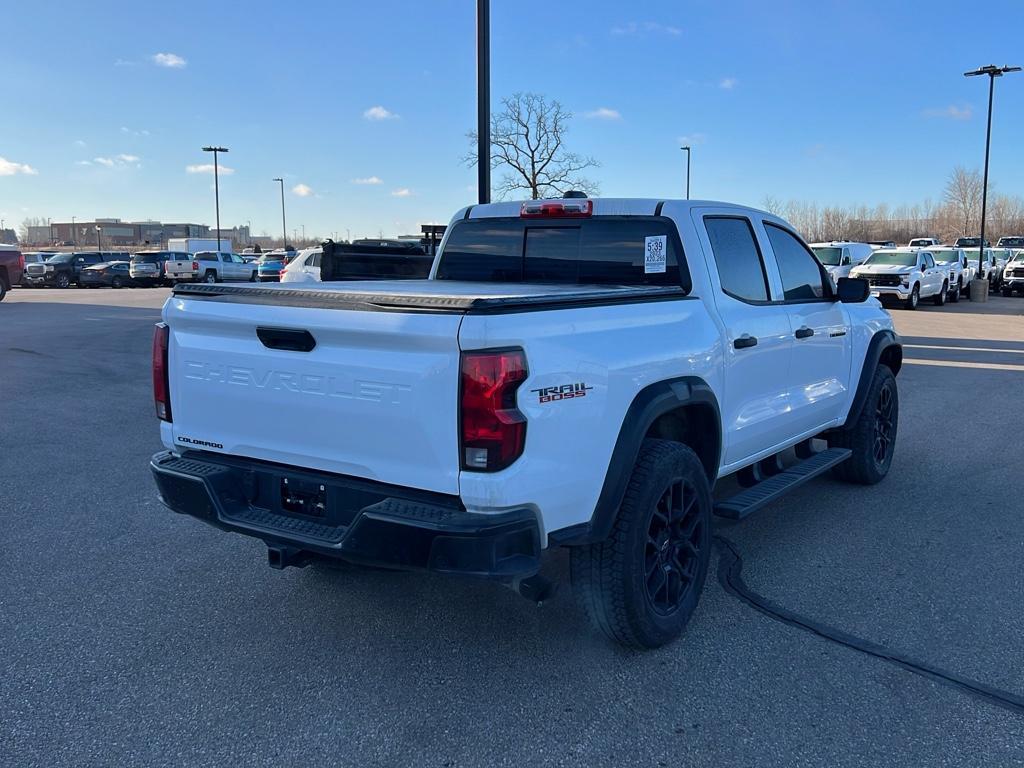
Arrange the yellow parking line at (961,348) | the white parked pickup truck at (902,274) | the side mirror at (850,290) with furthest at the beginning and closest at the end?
1. the white parked pickup truck at (902,274)
2. the yellow parking line at (961,348)
3. the side mirror at (850,290)

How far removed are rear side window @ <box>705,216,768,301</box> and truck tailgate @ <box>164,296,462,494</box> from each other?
6.77 ft

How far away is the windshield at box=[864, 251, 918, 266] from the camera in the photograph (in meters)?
24.9

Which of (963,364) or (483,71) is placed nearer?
(483,71)

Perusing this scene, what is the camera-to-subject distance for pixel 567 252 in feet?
15.7

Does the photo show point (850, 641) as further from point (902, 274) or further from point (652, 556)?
point (902, 274)

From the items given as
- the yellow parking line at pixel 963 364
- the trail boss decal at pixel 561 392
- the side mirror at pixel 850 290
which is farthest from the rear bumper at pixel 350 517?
the yellow parking line at pixel 963 364

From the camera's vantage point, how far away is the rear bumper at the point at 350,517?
2.98m

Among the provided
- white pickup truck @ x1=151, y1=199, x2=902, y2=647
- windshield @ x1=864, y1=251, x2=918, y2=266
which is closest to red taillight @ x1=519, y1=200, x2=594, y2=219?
white pickup truck @ x1=151, y1=199, x2=902, y2=647

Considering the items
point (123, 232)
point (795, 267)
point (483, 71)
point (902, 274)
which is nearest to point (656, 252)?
point (795, 267)

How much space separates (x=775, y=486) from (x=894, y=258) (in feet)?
75.1

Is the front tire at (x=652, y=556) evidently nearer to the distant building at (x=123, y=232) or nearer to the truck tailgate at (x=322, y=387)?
the truck tailgate at (x=322, y=387)

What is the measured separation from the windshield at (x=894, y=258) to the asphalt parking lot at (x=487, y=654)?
20.7 metres

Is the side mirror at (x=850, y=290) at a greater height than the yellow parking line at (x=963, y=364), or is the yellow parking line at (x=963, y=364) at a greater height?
the side mirror at (x=850, y=290)

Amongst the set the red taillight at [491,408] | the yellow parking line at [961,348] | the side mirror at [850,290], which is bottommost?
the yellow parking line at [961,348]
